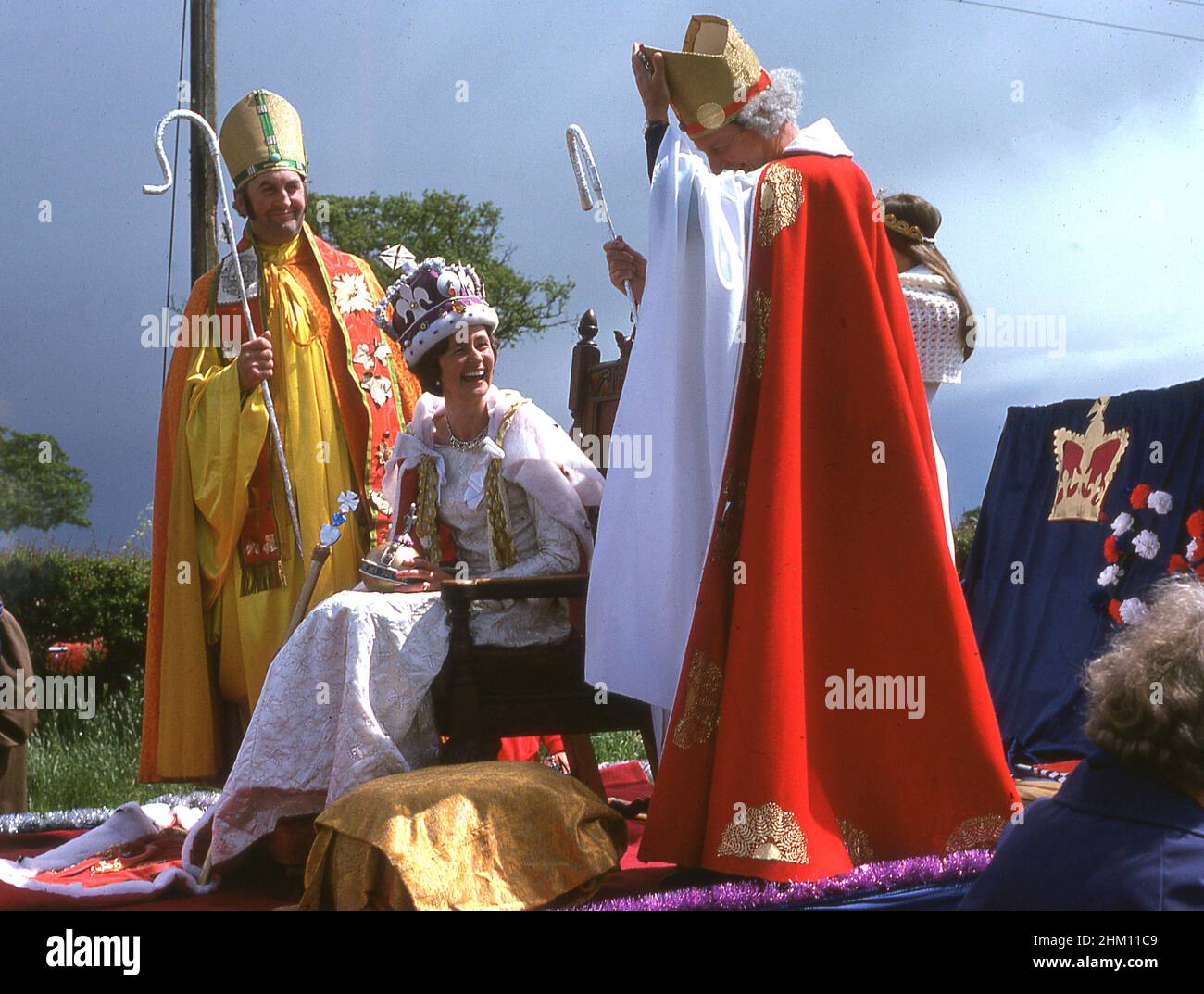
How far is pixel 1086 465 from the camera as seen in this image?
7227 millimetres

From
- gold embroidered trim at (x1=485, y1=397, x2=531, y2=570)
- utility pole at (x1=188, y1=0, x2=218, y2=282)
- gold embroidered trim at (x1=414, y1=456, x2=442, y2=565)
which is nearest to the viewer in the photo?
gold embroidered trim at (x1=485, y1=397, x2=531, y2=570)

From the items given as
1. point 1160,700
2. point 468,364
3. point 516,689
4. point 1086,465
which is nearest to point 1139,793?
point 1160,700

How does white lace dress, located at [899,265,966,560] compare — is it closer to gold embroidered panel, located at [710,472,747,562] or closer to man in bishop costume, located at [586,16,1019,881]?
man in bishop costume, located at [586,16,1019,881]

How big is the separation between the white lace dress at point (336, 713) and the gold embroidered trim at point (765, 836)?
3.18ft

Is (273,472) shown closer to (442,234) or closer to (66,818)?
(66,818)

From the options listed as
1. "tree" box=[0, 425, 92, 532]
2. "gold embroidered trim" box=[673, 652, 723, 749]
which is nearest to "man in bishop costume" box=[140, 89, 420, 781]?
"gold embroidered trim" box=[673, 652, 723, 749]

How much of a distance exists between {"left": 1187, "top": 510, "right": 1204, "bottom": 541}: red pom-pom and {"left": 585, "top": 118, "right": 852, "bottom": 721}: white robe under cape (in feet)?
10.9

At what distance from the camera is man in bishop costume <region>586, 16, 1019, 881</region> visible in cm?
335

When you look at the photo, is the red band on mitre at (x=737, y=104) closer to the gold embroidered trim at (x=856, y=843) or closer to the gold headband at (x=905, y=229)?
the gold headband at (x=905, y=229)

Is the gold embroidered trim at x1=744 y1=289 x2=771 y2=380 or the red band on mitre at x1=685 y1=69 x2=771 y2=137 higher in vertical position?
the red band on mitre at x1=685 y1=69 x2=771 y2=137

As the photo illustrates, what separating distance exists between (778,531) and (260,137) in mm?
2787

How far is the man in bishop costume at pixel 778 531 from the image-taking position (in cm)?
335
